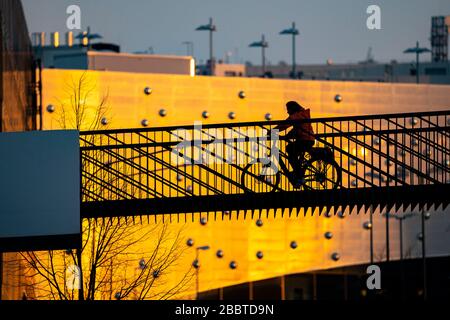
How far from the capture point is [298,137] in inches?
1324

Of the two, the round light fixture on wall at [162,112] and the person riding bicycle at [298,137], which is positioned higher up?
the round light fixture on wall at [162,112]

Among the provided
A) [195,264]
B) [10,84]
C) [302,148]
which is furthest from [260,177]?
[195,264]

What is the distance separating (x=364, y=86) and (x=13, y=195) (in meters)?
55.6

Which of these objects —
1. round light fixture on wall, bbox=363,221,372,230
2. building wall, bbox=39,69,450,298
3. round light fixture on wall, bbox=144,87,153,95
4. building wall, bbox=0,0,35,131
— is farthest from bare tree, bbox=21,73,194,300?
round light fixture on wall, bbox=363,221,372,230

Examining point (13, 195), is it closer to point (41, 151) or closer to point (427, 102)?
point (41, 151)

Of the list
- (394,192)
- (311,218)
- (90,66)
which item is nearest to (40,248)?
(394,192)

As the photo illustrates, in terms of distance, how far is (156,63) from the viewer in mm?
106938

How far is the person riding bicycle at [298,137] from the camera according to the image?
33.5 m

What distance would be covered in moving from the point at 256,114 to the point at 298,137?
4347 cm

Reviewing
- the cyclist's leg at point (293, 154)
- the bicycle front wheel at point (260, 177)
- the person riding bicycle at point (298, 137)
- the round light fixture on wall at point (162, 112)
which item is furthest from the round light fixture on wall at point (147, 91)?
the cyclist's leg at point (293, 154)

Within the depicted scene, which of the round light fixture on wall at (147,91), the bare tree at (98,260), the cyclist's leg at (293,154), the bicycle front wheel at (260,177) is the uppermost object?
the round light fixture on wall at (147,91)

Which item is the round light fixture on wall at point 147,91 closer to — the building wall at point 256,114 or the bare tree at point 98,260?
the building wall at point 256,114

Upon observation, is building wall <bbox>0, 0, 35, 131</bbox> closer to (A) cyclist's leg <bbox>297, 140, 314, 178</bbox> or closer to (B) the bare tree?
(B) the bare tree

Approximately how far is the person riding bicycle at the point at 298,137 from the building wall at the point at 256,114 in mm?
34340
